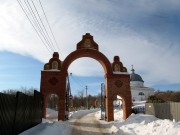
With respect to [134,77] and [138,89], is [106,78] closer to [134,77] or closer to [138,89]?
[138,89]

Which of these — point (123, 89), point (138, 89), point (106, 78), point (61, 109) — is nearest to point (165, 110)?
point (123, 89)

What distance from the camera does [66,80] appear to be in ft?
83.7

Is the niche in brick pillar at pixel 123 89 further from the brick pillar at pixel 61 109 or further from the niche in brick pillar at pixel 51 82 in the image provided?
the niche in brick pillar at pixel 51 82

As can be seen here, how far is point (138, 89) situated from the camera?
262ft

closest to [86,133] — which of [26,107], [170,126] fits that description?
[26,107]

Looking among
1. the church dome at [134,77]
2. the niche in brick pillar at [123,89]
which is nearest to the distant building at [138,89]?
the church dome at [134,77]

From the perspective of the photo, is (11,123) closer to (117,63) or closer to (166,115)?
(166,115)

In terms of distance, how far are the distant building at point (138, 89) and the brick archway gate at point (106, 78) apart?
5521 centimetres

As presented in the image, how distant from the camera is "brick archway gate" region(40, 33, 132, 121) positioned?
81.2 feet

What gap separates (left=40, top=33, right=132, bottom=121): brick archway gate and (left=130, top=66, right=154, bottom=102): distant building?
181ft

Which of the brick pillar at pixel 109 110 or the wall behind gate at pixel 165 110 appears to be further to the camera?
the brick pillar at pixel 109 110

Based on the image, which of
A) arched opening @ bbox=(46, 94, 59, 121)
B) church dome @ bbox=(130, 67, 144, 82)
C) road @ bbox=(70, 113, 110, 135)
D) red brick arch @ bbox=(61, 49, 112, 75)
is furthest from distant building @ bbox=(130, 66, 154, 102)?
road @ bbox=(70, 113, 110, 135)

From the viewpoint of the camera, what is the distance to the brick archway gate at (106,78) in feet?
81.2

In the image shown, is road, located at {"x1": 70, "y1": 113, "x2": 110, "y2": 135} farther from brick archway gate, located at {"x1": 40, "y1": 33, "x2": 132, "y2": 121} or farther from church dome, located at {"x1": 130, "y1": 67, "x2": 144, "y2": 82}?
church dome, located at {"x1": 130, "y1": 67, "x2": 144, "y2": 82}
